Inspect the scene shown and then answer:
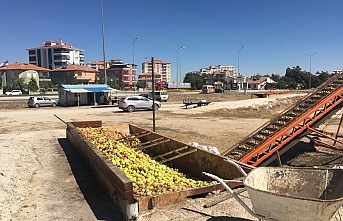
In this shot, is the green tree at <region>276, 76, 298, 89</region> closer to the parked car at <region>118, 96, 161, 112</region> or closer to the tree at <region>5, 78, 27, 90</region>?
the tree at <region>5, 78, 27, 90</region>

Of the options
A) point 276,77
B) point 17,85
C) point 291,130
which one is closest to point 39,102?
point 291,130

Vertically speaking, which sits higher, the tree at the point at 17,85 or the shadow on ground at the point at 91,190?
the tree at the point at 17,85

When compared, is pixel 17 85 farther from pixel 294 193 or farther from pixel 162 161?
pixel 294 193

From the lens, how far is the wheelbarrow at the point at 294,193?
10.6 feet

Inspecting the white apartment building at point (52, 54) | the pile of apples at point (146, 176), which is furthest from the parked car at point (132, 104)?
the white apartment building at point (52, 54)

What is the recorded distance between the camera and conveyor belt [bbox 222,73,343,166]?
870 centimetres

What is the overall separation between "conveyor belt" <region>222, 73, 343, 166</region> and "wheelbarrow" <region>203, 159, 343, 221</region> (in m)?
4.34

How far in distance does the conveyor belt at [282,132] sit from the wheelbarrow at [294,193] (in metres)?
4.34

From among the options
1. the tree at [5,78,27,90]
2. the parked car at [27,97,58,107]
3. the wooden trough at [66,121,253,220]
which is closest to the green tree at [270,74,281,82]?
the tree at [5,78,27,90]

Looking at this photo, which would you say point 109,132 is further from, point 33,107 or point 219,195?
point 33,107

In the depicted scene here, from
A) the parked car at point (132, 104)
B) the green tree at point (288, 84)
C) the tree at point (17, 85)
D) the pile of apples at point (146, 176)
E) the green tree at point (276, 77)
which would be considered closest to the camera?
the pile of apples at point (146, 176)

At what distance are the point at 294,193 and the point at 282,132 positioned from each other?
200 inches

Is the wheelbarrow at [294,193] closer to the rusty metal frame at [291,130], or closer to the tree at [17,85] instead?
the rusty metal frame at [291,130]

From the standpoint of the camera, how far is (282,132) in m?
8.86
